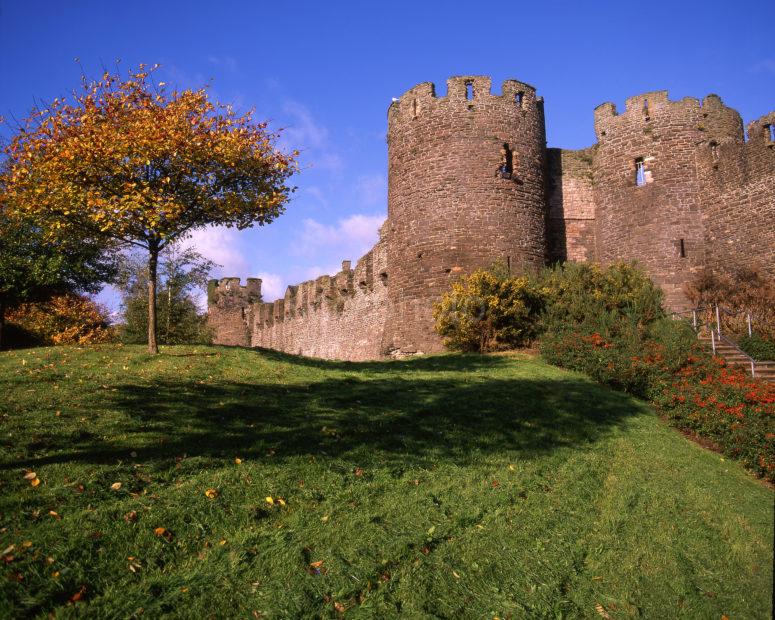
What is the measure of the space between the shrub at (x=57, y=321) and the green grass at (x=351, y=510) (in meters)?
16.5

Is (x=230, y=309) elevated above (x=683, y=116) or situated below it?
below

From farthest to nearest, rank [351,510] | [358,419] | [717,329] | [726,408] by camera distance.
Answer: [717,329]
[726,408]
[358,419]
[351,510]

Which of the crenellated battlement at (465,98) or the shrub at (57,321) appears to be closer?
the crenellated battlement at (465,98)

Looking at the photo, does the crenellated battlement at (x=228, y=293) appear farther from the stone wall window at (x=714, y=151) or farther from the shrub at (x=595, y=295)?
the stone wall window at (x=714, y=151)

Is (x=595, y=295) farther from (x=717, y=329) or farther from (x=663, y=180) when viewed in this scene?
(x=663, y=180)

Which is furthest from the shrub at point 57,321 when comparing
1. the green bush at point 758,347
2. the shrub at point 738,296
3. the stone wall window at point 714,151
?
the stone wall window at point 714,151

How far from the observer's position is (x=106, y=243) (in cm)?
1496

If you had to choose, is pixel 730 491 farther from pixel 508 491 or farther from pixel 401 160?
pixel 401 160

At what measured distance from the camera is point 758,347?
17000 mm

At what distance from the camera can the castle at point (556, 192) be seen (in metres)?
20.6

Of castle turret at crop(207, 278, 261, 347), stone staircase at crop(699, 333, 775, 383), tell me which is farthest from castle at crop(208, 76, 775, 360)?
castle turret at crop(207, 278, 261, 347)

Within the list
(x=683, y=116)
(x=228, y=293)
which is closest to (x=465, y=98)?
(x=683, y=116)

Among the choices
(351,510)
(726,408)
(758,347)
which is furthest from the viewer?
(758,347)

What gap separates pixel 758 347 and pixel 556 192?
9641 millimetres
